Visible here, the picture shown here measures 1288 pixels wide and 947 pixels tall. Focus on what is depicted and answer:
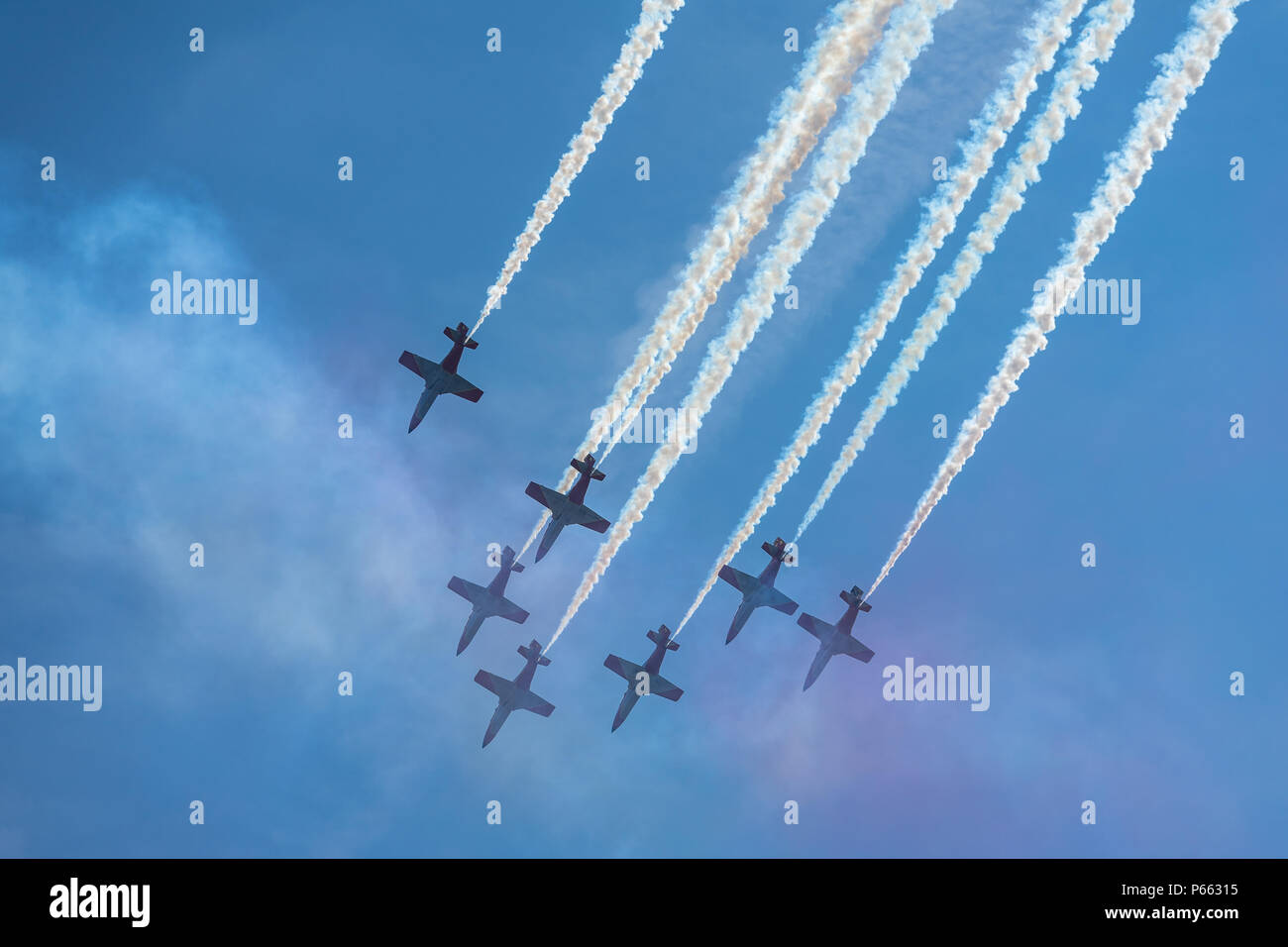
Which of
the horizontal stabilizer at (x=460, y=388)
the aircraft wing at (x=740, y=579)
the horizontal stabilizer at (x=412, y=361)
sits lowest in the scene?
the aircraft wing at (x=740, y=579)

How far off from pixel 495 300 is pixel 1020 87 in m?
14.2

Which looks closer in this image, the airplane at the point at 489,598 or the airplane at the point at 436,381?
the airplane at the point at 436,381

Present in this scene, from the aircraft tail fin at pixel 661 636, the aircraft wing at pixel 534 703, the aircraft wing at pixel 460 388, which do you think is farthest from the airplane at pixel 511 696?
the aircraft wing at pixel 460 388

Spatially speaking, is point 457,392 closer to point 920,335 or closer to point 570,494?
point 570,494

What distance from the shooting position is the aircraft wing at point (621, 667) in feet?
134

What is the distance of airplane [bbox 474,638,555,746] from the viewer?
42.6m

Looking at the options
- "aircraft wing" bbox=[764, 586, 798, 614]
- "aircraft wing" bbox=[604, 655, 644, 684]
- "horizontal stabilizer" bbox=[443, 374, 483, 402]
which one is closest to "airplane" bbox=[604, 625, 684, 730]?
"aircraft wing" bbox=[604, 655, 644, 684]

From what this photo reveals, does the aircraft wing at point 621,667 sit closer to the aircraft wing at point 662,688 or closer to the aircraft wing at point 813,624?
the aircraft wing at point 662,688

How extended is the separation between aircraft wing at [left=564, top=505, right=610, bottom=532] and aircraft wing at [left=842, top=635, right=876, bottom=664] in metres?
9.90

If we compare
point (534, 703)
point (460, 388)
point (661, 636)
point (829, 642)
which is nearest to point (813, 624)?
point (829, 642)

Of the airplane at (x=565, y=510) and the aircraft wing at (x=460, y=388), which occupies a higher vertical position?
the aircraft wing at (x=460, y=388)

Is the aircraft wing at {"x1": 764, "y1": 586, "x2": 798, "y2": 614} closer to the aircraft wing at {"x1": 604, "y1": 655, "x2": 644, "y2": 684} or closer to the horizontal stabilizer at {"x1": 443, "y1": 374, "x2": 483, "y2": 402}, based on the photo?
the aircraft wing at {"x1": 604, "y1": 655, "x2": 644, "y2": 684}

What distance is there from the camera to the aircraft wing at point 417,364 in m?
38.9

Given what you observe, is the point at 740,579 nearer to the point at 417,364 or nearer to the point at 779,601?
the point at 779,601
